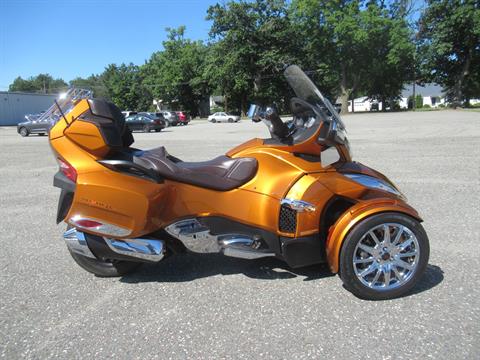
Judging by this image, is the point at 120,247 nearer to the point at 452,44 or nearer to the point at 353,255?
the point at 353,255

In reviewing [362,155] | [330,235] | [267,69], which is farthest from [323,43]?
[330,235]

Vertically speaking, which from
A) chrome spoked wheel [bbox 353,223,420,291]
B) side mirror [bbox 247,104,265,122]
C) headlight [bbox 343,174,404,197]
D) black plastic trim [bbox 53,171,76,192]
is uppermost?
side mirror [bbox 247,104,265,122]

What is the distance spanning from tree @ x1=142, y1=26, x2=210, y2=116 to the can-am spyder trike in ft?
207

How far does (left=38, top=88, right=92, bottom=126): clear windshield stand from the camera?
339 cm

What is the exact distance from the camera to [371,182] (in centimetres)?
342

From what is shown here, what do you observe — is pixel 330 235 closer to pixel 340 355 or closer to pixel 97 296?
pixel 340 355

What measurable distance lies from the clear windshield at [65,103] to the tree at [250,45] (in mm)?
53889

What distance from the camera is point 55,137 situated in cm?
326

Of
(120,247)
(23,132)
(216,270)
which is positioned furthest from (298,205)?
(23,132)

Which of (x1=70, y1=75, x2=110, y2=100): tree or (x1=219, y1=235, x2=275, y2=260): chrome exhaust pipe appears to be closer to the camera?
(x1=219, y1=235, x2=275, y2=260): chrome exhaust pipe

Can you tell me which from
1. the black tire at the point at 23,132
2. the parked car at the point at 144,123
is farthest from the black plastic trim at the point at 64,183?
the black tire at the point at 23,132

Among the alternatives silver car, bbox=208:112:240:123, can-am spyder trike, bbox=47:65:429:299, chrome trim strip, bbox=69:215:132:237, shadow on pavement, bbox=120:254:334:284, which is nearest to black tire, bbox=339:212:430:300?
can-am spyder trike, bbox=47:65:429:299

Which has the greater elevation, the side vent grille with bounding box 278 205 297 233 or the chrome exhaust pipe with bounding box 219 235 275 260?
the side vent grille with bounding box 278 205 297 233

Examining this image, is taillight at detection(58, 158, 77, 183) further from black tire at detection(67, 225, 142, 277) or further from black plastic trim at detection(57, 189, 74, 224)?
black tire at detection(67, 225, 142, 277)
